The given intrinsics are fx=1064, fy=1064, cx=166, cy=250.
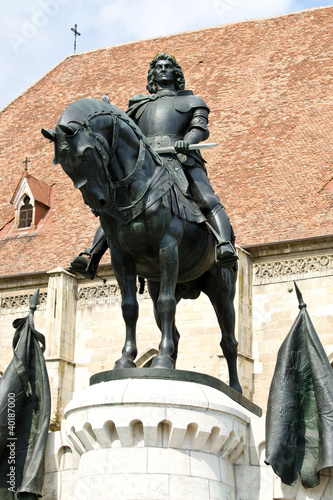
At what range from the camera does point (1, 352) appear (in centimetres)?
2373

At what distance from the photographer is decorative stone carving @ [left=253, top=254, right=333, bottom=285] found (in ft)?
68.4

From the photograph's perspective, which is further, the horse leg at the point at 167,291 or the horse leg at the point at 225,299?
the horse leg at the point at 225,299

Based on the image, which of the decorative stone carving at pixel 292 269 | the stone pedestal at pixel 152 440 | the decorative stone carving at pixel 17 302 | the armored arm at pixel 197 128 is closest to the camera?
the stone pedestal at pixel 152 440

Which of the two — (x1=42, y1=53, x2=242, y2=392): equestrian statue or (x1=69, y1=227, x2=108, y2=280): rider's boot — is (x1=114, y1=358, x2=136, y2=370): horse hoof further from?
(x1=69, y1=227, x2=108, y2=280): rider's boot

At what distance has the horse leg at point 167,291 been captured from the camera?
295 inches

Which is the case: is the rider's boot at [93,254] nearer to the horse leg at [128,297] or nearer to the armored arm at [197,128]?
the horse leg at [128,297]

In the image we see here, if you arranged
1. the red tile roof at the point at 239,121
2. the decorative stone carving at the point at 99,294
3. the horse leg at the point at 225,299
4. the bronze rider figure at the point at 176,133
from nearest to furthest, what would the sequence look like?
the bronze rider figure at the point at 176,133 < the horse leg at the point at 225,299 < the red tile roof at the point at 239,121 < the decorative stone carving at the point at 99,294

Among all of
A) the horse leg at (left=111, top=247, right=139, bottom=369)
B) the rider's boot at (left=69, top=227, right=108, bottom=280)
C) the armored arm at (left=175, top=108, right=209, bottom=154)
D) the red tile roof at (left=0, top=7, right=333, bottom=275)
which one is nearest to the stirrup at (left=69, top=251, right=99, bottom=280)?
the rider's boot at (left=69, top=227, right=108, bottom=280)

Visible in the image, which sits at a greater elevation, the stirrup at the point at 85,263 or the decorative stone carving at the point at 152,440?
the stirrup at the point at 85,263

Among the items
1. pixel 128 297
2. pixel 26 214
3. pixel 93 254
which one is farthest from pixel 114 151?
pixel 26 214

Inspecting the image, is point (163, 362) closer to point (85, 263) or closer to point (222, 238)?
point (222, 238)

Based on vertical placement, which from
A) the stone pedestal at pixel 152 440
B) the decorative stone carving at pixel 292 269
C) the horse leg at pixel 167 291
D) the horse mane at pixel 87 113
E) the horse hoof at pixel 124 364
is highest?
the decorative stone carving at pixel 292 269

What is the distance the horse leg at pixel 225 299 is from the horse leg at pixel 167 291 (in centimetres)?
73

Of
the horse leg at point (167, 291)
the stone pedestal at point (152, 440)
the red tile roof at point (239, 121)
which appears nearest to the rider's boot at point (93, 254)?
the horse leg at point (167, 291)
